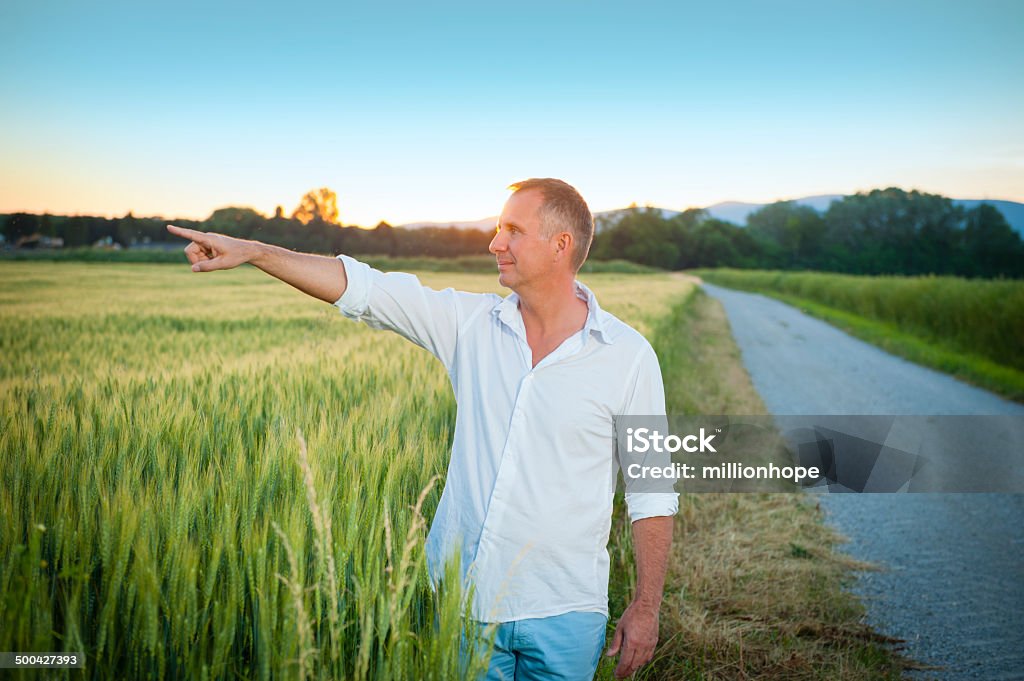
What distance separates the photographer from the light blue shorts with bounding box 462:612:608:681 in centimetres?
189

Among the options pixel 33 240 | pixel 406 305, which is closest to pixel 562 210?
pixel 406 305

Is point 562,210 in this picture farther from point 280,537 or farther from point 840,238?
point 840,238

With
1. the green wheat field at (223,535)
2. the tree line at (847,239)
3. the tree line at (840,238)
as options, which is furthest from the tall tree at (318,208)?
the tree line at (847,239)

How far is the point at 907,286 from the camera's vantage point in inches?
836

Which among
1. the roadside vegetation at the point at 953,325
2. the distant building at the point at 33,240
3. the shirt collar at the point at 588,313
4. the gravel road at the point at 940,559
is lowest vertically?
the gravel road at the point at 940,559

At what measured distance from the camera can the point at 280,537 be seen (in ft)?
5.53

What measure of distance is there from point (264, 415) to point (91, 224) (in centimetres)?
1091

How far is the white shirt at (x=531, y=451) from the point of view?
1.94 m

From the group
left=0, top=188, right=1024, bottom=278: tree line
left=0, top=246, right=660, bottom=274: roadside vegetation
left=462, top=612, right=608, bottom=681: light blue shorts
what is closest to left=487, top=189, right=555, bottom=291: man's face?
left=462, top=612, right=608, bottom=681: light blue shorts

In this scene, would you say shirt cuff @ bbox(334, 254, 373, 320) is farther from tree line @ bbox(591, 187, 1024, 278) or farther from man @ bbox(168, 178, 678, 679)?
tree line @ bbox(591, 187, 1024, 278)

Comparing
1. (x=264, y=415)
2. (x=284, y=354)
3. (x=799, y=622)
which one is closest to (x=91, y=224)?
(x=284, y=354)

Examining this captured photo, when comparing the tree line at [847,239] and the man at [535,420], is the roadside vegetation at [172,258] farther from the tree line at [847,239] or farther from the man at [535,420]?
the tree line at [847,239]

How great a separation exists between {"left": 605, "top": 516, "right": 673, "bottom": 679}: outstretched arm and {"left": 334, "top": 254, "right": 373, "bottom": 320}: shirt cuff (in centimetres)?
109

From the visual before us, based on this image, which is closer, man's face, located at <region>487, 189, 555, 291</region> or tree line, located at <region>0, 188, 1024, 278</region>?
man's face, located at <region>487, 189, 555, 291</region>
